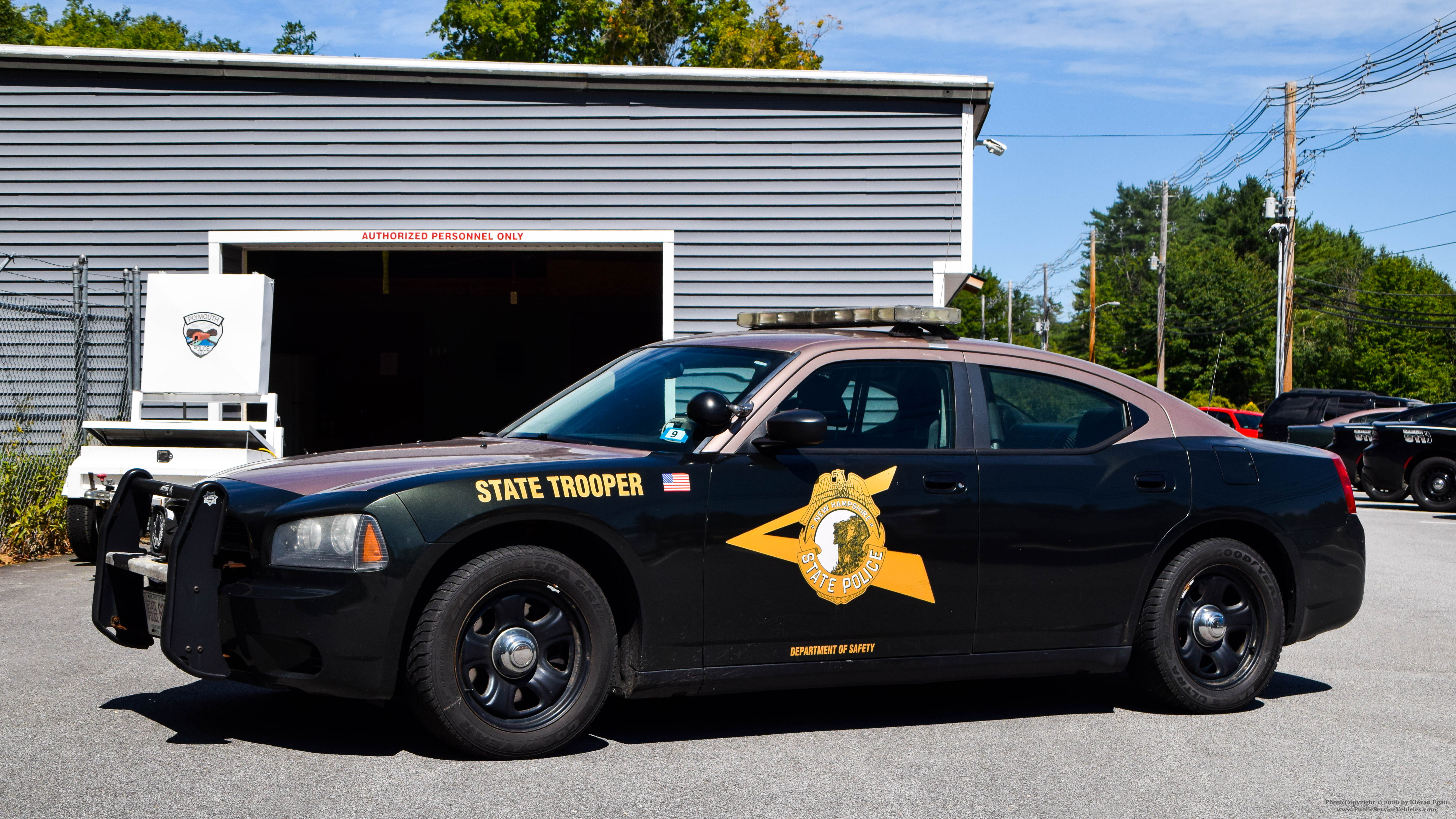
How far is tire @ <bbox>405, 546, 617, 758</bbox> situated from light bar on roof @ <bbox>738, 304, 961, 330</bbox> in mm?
1820

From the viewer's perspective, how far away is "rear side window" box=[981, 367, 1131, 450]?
17.8ft

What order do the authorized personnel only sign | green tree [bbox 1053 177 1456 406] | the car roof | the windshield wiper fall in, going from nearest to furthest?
the windshield wiper → the car roof → the authorized personnel only sign → green tree [bbox 1053 177 1456 406]

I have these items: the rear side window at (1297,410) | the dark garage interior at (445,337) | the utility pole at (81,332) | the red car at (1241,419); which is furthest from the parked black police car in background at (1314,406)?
the utility pole at (81,332)

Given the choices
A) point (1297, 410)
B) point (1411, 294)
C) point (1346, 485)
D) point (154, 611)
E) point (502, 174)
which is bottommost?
point (154, 611)

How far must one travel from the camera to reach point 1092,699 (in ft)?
19.5

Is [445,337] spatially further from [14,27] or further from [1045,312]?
[1045,312]

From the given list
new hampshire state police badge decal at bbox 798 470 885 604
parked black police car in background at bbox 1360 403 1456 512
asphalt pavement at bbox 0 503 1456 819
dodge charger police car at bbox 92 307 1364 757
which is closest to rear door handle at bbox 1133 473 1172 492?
dodge charger police car at bbox 92 307 1364 757

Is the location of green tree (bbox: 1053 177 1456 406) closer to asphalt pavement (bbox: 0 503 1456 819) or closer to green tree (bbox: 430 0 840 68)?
green tree (bbox: 430 0 840 68)

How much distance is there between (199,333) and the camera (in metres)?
12.2

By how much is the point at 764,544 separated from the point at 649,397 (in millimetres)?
877

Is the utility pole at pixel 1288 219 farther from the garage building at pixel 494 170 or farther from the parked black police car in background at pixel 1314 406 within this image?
the garage building at pixel 494 170

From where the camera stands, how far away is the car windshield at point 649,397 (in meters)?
5.07

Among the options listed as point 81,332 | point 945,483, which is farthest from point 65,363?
point 945,483

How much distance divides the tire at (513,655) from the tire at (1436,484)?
1652 centimetres
